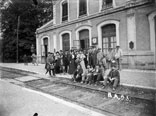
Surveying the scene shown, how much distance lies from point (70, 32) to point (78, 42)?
47.6 inches

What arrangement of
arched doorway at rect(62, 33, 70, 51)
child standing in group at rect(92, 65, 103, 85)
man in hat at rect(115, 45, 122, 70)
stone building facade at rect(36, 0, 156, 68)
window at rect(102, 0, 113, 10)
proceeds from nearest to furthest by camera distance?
child standing in group at rect(92, 65, 103, 85) → stone building facade at rect(36, 0, 156, 68) → man in hat at rect(115, 45, 122, 70) → window at rect(102, 0, 113, 10) → arched doorway at rect(62, 33, 70, 51)

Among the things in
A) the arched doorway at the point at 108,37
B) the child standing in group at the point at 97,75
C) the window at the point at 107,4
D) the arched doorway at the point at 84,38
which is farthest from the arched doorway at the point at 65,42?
the child standing in group at the point at 97,75

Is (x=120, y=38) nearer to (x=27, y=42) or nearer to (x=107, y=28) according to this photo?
(x=107, y=28)

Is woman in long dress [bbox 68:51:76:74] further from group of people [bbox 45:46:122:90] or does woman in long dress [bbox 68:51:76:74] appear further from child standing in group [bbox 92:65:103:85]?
child standing in group [bbox 92:65:103:85]

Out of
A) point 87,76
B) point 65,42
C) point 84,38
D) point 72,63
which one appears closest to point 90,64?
point 72,63

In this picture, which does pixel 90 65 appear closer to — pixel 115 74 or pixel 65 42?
pixel 115 74

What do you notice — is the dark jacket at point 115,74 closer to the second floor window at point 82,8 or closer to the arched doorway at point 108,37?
the arched doorway at point 108,37

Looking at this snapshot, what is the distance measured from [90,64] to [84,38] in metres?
3.22

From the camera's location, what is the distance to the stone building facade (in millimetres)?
5789

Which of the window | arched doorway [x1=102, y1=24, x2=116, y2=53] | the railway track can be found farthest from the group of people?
the window

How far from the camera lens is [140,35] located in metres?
6.12

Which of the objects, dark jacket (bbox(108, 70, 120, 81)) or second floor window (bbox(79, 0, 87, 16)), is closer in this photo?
dark jacket (bbox(108, 70, 120, 81))

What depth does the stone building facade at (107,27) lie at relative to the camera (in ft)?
19.0

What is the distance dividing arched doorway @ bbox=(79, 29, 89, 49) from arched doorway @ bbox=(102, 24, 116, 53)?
1.51 metres
